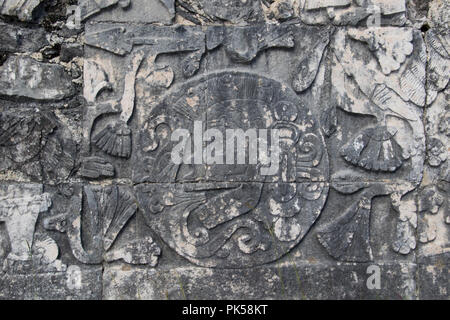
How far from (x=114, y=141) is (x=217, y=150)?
28.1 inches

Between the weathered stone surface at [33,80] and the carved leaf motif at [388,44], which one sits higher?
the carved leaf motif at [388,44]

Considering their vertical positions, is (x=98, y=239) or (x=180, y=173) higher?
(x=180, y=173)

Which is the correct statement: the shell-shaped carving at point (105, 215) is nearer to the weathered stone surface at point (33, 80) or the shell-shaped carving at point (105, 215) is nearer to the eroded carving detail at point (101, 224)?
the eroded carving detail at point (101, 224)

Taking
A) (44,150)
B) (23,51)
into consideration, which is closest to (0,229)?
(44,150)

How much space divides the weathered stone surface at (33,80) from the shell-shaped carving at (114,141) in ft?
1.27

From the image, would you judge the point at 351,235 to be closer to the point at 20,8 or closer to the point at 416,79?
the point at 416,79

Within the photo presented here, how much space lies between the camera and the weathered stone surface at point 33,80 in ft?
11.9

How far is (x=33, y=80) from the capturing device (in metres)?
3.66

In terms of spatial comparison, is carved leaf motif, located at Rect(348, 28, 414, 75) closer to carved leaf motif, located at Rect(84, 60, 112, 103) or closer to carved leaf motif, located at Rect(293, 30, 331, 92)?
carved leaf motif, located at Rect(293, 30, 331, 92)

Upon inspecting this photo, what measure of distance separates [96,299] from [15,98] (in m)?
1.49

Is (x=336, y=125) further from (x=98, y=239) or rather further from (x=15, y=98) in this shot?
(x=15, y=98)

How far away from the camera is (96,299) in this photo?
11.7ft

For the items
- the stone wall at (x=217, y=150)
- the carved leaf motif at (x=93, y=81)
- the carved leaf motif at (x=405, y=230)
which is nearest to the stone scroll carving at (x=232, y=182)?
the stone wall at (x=217, y=150)

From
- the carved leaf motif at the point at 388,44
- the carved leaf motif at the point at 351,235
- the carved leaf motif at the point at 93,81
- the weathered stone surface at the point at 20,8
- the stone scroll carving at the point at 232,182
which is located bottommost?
the carved leaf motif at the point at 351,235
